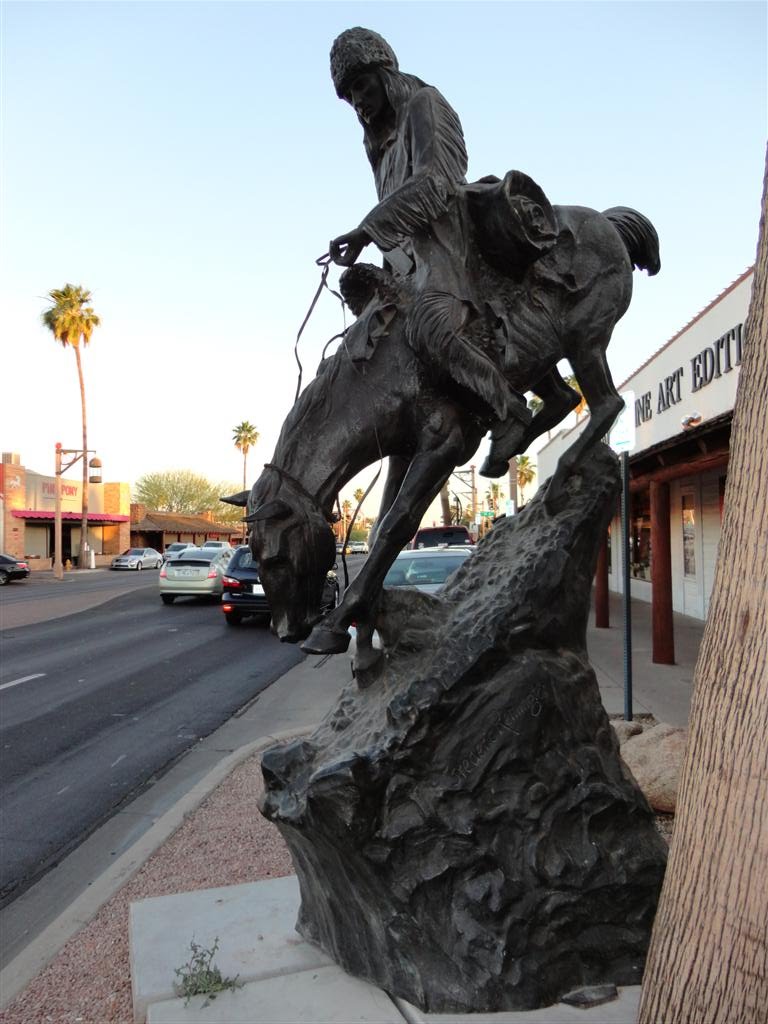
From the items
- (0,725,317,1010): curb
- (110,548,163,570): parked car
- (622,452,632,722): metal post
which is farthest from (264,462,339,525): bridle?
(110,548,163,570): parked car

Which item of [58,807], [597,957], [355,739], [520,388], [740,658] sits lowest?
[58,807]

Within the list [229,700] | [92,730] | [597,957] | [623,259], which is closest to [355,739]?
[597,957]

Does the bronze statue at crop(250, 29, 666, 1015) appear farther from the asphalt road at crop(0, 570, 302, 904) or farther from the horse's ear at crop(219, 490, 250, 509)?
the asphalt road at crop(0, 570, 302, 904)

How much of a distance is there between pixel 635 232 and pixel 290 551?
2.13m

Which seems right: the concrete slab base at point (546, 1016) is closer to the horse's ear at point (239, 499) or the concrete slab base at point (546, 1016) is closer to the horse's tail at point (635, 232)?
the horse's ear at point (239, 499)

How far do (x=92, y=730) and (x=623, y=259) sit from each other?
22.7 ft

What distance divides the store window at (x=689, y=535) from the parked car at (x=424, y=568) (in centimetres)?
736

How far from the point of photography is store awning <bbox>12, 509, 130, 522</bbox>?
4244 centimetres

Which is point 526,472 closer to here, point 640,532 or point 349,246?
point 640,532

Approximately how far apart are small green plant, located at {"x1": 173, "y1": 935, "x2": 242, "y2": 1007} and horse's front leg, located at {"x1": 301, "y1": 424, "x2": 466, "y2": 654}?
1.21 metres

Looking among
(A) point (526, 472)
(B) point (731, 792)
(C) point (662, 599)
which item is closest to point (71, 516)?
(A) point (526, 472)

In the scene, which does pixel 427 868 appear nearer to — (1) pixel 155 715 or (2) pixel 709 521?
(1) pixel 155 715

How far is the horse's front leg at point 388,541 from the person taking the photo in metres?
3.03

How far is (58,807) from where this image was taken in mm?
5852
